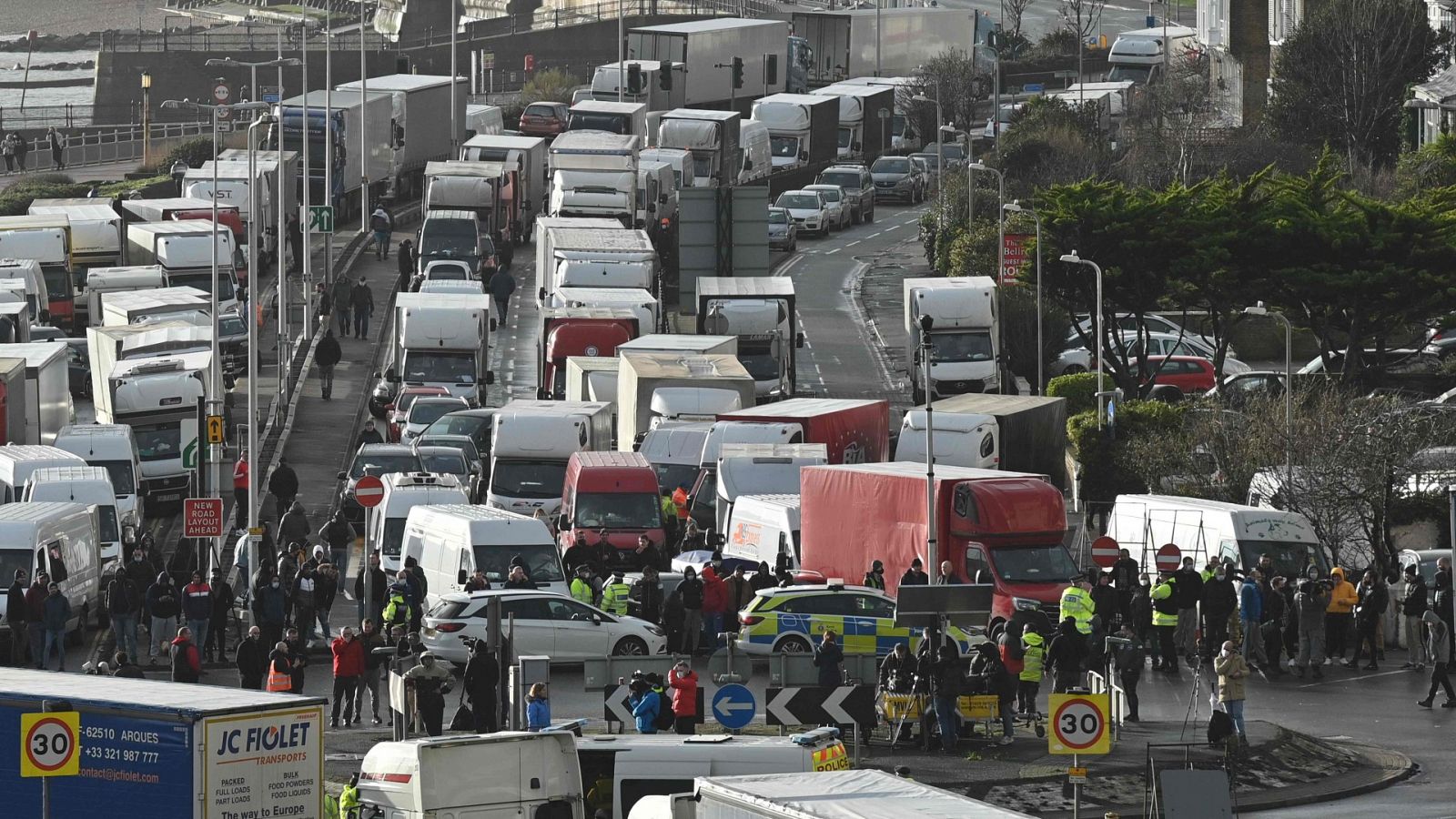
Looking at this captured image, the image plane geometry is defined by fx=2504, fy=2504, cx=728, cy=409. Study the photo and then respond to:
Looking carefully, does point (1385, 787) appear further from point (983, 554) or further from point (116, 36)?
point (116, 36)

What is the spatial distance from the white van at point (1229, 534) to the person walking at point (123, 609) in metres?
13.6

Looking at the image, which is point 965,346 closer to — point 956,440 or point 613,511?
point 956,440

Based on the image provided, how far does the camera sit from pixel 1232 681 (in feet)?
82.8

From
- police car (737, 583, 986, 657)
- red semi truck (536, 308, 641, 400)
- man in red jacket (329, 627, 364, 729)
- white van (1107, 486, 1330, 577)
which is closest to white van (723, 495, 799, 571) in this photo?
police car (737, 583, 986, 657)

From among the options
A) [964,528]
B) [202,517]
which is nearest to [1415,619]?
[964,528]

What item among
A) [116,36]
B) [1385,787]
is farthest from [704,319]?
[116,36]

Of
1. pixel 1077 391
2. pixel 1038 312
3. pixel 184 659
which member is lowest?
pixel 1077 391

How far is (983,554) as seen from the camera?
31938mm

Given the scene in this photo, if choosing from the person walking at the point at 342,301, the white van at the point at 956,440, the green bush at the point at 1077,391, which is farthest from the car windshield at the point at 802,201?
the white van at the point at 956,440

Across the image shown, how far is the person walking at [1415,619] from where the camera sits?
3042 centimetres

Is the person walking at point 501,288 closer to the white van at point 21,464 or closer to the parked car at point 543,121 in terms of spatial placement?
the white van at point 21,464

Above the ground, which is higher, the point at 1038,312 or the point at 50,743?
the point at 50,743

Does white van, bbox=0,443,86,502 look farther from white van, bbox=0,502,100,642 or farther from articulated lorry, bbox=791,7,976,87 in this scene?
articulated lorry, bbox=791,7,976,87

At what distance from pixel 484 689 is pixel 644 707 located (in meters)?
1.86
